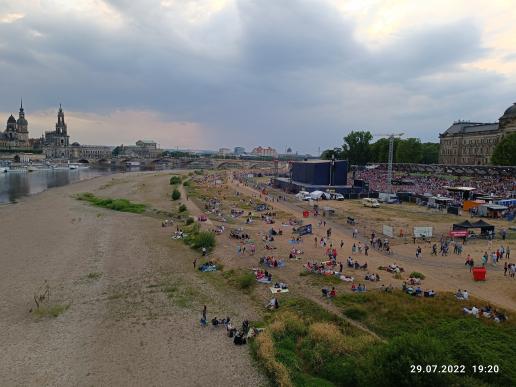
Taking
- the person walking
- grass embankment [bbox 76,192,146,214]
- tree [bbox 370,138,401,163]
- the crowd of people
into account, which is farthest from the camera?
tree [bbox 370,138,401,163]

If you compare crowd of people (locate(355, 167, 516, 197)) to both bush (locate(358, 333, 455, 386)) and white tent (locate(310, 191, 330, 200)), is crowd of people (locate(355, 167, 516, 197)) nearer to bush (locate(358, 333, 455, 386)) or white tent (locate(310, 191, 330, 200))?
white tent (locate(310, 191, 330, 200))

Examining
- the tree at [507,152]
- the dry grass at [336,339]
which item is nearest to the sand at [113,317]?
the dry grass at [336,339]

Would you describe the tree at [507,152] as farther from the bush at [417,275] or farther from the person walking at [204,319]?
the person walking at [204,319]

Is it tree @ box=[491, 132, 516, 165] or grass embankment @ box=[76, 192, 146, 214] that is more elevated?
tree @ box=[491, 132, 516, 165]

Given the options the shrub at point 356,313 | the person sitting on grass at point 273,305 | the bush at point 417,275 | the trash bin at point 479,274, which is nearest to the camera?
the shrub at point 356,313

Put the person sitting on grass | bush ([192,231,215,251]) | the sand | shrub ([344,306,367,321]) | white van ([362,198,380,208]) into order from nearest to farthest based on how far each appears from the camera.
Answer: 1. the sand
2. shrub ([344,306,367,321])
3. the person sitting on grass
4. bush ([192,231,215,251])
5. white van ([362,198,380,208])

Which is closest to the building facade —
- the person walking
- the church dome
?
the church dome

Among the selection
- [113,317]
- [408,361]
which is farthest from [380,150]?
[408,361]
